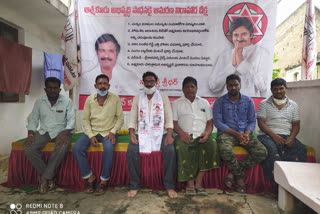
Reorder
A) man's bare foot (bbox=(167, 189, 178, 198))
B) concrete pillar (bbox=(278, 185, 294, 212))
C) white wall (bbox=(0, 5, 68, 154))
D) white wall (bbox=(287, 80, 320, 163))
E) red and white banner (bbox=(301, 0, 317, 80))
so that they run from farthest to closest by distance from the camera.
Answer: white wall (bbox=(0, 5, 68, 154)), red and white banner (bbox=(301, 0, 317, 80)), white wall (bbox=(287, 80, 320, 163)), man's bare foot (bbox=(167, 189, 178, 198)), concrete pillar (bbox=(278, 185, 294, 212))

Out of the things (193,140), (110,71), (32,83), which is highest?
(110,71)

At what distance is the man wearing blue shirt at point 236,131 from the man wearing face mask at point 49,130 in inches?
82.3

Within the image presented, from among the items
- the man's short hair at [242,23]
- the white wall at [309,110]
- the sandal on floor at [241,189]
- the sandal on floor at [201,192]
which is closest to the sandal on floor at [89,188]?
the sandal on floor at [201,192]

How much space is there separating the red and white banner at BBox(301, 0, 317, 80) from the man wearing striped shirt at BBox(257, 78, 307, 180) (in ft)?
3.23

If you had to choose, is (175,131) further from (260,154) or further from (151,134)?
(260,154)

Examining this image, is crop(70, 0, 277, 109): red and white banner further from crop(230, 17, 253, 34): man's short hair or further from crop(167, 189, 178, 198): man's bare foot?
crop(167, 189, 178, 198): man's bare foot

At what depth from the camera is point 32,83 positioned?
491 cm

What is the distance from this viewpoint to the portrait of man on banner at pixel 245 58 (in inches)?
141

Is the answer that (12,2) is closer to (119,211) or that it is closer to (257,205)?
A: (119,211)

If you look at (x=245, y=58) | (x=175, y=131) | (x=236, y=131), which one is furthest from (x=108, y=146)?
(x=245, y=58)

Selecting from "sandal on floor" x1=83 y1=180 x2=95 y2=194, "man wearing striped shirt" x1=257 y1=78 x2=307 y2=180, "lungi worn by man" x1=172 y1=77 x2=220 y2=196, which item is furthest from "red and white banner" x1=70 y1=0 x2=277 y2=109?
"sandal on floor" x1=83 y1=180 x2=95 y2=194

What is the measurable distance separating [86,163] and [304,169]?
2609 mm

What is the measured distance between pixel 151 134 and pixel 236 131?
1168 mm

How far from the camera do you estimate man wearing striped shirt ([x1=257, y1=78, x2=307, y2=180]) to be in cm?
278
